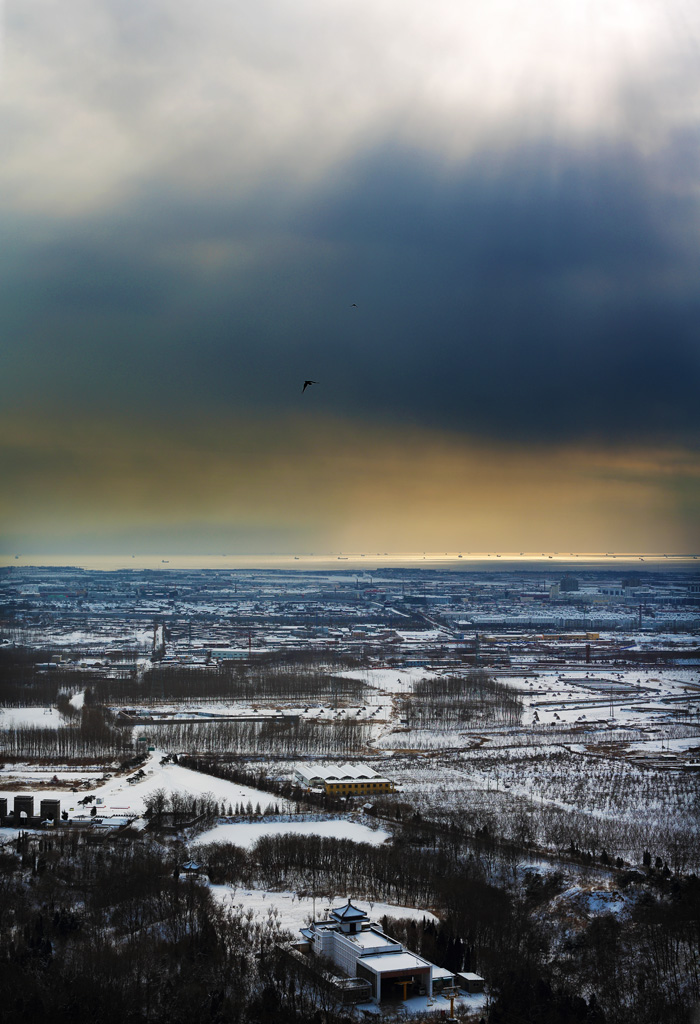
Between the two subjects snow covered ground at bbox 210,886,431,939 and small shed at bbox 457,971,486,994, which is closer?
small shed at bbox 457,971,486,994

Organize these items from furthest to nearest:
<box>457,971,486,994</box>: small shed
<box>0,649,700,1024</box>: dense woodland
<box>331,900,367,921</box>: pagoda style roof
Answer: <box>331,900,367,921</box>: pagoda style roof, <box>457,971,486,994</box>: small shed, <box>0,649,700,1024</box>: dense woodland

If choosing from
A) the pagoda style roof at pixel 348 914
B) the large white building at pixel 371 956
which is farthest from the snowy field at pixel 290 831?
the large white building at pixel 371 956

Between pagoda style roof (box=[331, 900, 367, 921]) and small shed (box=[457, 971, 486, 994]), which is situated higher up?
pagoda style roof (box=[331, 900, 367, 921])

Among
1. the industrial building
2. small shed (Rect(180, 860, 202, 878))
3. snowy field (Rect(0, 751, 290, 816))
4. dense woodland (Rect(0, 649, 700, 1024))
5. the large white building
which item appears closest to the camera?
dense woodland (Rect(0, 649, 700, 1024))

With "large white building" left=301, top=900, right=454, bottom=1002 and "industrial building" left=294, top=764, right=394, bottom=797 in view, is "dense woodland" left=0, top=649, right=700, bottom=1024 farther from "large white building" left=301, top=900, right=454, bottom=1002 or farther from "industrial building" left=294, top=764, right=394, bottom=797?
"industrial building" left=294, top=764, right=394, bottom=797

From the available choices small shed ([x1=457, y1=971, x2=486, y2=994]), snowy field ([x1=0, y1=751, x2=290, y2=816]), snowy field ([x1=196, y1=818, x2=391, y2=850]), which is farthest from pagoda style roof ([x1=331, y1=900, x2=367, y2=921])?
snowy field ([x1=0, y1=751, x2=290, y2=816])

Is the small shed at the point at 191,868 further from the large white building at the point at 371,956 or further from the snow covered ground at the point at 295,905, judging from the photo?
the large white building at the point at 371,956

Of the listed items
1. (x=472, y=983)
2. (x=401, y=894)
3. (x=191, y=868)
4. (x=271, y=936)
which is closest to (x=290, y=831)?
(x=191, y=868)
